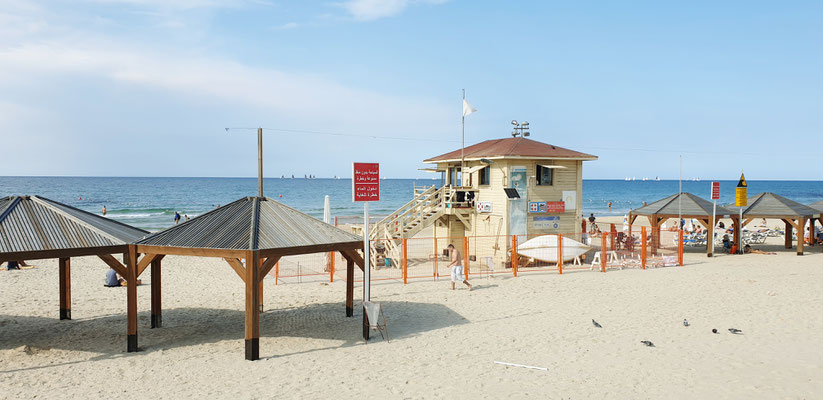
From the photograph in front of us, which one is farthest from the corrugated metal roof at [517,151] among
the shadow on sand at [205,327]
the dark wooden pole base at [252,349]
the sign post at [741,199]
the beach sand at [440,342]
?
the dark wooden pole base at [252,349]

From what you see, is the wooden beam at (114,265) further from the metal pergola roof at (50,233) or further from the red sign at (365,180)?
the red sign at (365,180)

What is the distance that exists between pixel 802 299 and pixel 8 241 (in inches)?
713

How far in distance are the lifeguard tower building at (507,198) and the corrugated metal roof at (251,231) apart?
9378 millimetres

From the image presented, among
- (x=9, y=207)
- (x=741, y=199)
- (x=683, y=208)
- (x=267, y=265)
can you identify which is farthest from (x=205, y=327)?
(x=741, y=199)

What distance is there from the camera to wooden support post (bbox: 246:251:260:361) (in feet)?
31.1

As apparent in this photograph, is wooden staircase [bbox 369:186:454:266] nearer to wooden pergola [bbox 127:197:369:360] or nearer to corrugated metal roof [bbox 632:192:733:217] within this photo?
wooden pergola [bbox 127:197:369:360]

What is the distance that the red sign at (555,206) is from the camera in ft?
69.1

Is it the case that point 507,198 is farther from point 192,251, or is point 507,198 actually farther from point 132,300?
point 132,300

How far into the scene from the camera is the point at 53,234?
10031 mm

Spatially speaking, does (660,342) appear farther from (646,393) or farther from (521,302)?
(521,302)

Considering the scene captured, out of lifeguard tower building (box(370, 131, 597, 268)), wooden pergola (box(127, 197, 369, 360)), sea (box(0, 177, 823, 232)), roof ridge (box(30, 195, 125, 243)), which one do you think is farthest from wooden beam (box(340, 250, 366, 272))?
sea (box(0, 177, 823, 232))

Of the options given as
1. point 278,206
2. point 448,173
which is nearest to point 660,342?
point 278,206

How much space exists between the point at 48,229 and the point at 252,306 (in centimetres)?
417

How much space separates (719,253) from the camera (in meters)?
25.2
